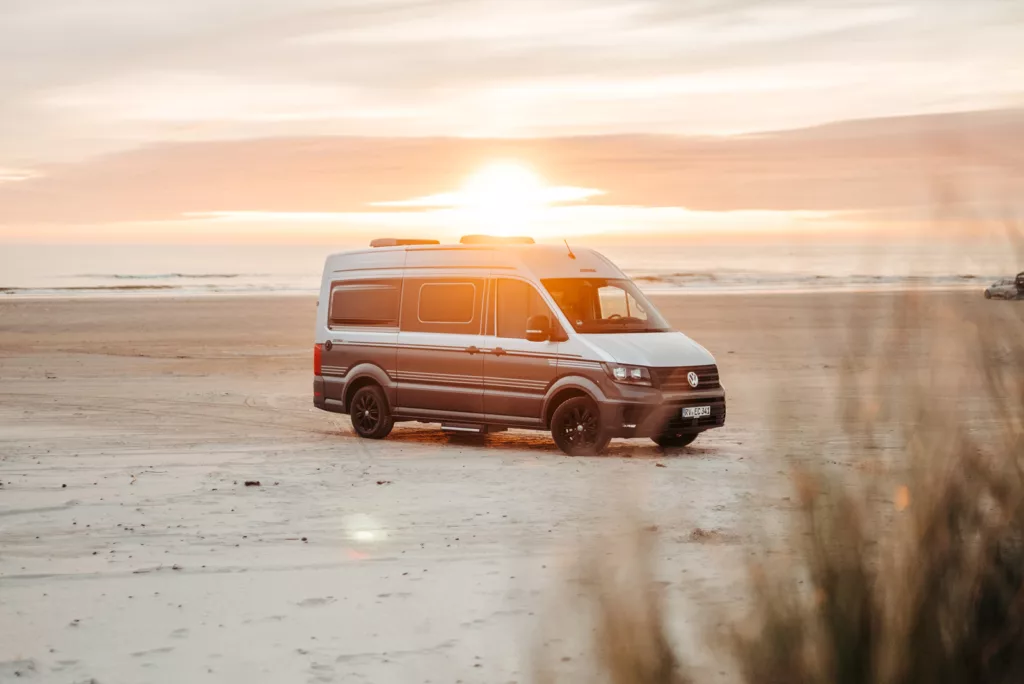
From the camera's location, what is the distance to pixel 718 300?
2096 inches

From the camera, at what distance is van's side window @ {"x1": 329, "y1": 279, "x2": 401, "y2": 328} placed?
16062mm

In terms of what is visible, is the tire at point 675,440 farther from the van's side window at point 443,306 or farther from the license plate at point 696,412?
the van's side window at point 443,306

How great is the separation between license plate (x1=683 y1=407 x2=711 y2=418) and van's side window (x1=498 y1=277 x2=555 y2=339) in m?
1.94

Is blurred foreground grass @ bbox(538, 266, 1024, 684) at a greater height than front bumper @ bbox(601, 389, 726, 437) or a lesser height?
greater

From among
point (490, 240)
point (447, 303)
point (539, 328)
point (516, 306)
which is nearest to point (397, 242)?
point (490, 240)

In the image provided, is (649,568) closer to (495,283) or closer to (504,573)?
(504,573)

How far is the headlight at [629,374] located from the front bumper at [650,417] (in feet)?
0.78

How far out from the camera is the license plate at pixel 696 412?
14.1m

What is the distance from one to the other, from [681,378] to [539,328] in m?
1.71

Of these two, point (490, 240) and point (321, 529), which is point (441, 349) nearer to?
point (490, 240)

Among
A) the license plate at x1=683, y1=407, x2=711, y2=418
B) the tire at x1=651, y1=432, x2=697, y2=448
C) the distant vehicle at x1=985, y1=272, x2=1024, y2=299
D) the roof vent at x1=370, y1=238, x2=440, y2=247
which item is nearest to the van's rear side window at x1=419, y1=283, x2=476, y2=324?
the roof vent at x1=370, y1=238, x2=440, y2=247

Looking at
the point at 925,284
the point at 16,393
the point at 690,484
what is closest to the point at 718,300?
the point at 16,393

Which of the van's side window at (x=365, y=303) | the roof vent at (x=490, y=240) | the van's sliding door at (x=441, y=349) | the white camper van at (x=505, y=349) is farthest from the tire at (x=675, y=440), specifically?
the van's side window at (x=365, y=303)

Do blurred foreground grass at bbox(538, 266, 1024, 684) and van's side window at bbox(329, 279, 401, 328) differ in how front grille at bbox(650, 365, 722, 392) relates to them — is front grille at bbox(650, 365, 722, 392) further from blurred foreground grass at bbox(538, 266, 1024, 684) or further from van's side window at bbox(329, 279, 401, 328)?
blurred foreground grass at bbox(538, 266, 1024, 684)
